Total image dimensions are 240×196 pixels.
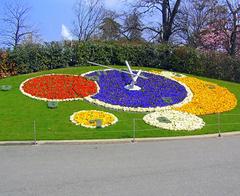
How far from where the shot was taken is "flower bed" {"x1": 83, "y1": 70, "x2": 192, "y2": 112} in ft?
62.4

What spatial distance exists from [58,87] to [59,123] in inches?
217

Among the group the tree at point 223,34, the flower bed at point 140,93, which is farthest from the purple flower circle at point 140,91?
the tree at point 223,34

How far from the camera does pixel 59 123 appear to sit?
15.4m

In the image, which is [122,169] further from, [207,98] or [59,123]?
[207,98]

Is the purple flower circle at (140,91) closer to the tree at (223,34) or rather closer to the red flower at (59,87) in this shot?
the red flower at (59,87)

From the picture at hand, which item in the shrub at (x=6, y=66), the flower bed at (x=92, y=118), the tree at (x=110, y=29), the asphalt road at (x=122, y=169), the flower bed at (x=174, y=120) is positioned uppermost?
the tree at (x=110, y=29)

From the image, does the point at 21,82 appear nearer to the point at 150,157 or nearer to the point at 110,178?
the point at 150,157

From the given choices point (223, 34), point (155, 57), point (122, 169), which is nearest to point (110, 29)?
point (223, 34)

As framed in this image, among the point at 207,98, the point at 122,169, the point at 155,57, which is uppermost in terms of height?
the point at 155,57

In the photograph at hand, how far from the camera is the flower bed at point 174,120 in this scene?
51.6 ft

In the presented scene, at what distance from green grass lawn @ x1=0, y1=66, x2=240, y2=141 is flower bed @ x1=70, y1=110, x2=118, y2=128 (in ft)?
0.95

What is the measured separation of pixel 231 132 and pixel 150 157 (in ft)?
17.7

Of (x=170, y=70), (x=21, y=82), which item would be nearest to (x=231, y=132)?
(x=21, y=82)

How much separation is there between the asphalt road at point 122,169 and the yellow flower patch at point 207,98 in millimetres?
6385
